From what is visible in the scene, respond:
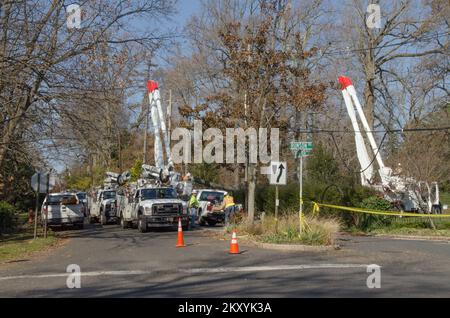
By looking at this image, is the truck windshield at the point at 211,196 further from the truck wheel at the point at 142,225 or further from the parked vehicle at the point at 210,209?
the truck wheel at the point at 142,225

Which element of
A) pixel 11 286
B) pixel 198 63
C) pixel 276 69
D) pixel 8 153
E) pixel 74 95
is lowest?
pixel 11 286

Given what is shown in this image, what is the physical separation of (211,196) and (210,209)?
168 cm

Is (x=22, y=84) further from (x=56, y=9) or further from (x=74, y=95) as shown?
(x=56, y=9)

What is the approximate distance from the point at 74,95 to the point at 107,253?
5524 millimetres

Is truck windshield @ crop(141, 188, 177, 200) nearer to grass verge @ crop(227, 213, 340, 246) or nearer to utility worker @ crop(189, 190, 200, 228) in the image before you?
utility worker @ crop(189, 190, 200, 228)

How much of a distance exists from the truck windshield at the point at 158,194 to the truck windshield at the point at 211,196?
6.23 meters

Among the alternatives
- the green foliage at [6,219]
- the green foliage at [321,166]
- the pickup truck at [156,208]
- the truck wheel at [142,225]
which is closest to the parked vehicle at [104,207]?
the green foliage at [6,219]

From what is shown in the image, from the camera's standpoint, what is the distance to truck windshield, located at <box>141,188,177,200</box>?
28125mm

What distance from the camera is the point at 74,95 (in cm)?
2019

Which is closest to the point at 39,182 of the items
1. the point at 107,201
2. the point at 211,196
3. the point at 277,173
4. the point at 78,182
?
the point at 277,173

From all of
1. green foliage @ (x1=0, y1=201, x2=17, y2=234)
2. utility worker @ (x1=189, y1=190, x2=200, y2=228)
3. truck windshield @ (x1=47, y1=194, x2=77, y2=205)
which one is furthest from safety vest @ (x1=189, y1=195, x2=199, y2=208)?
green foliage @ (x1=0, y1=201, x2=17, y2=234)

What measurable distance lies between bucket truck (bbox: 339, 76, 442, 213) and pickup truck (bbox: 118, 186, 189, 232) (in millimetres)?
11483

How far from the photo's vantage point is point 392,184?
32.7m

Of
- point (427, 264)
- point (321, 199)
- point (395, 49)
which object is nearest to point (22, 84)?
point (427, 264)
